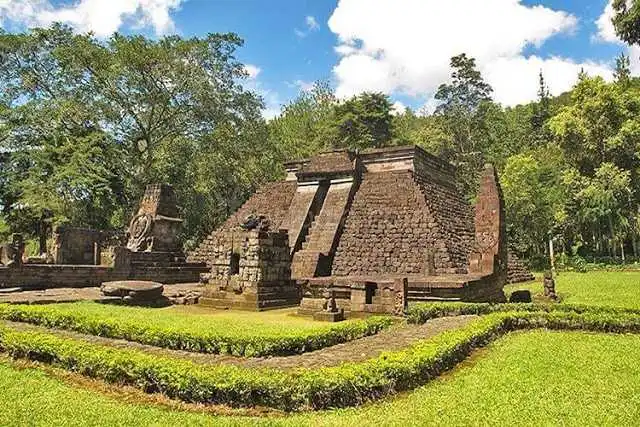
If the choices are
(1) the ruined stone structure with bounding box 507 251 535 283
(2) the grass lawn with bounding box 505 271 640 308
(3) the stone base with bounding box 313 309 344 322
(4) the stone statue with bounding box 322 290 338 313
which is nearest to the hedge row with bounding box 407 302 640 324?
(3) the stone base with bounding box 313 309 344 322

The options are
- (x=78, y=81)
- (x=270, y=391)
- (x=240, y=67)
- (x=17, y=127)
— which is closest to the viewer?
(x=270, y=391)

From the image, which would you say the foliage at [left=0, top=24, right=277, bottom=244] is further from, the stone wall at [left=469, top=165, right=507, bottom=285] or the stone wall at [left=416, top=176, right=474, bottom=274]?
the stone wall at [left=469, top=165, right=507, bottom=285]

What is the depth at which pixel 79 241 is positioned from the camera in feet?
66.2

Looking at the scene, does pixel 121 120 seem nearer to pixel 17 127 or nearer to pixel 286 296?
pixel 17 127

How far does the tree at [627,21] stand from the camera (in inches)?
821

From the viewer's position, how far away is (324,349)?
7.34 metres

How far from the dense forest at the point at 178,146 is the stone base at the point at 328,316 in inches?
692

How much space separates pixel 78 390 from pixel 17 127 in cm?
2582

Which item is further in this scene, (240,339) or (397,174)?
(397,174)

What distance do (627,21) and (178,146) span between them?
23.8m

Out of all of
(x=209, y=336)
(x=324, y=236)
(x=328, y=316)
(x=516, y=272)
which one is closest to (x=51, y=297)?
(x=328, y=316)

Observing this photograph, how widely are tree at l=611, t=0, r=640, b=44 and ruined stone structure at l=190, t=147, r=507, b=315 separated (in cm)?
928

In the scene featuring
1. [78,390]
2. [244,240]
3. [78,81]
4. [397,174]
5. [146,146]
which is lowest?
[78,390]

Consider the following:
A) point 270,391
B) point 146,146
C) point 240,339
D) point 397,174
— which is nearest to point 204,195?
point 146,146
